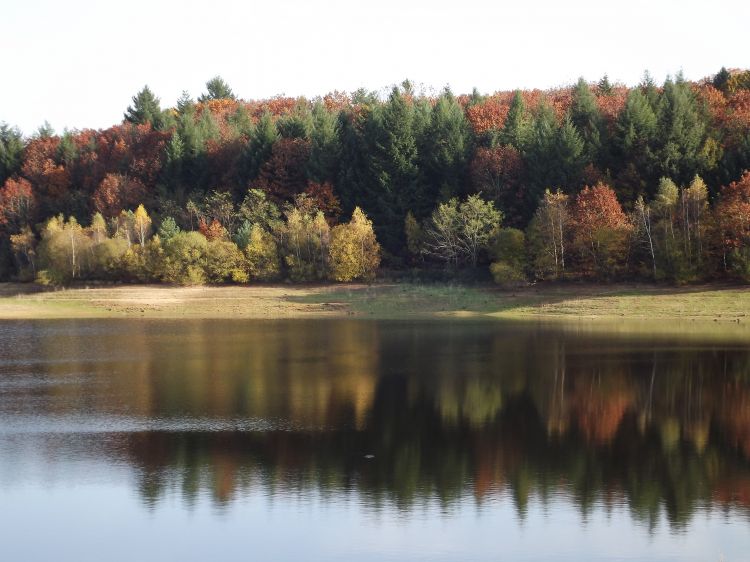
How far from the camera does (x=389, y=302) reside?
68.8 meters

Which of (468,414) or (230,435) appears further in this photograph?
(468,414)

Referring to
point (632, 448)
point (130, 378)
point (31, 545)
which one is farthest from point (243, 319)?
point (31, 545)

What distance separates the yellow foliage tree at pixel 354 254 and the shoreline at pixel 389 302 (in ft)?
5.42

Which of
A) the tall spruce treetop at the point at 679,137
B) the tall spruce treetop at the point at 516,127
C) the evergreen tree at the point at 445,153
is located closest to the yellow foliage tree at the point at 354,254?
the evergreen tree at the point at 445,153

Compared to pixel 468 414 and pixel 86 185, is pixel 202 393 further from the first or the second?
pixel 86 185

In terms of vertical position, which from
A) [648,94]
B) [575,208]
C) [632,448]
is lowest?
[632,448]

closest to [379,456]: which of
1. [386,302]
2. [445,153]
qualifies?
[386,302]

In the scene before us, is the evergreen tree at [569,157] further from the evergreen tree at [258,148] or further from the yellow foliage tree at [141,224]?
the yellow foliage tree at [141,224]

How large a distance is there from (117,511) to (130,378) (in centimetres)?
1735

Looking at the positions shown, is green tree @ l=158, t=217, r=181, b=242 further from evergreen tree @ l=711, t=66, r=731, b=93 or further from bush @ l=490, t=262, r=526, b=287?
evergreen tree @ l=711, t=66, r=731, b=93

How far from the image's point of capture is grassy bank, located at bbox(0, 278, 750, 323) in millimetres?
59969

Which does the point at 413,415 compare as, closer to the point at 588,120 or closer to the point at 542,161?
the point at 542,161

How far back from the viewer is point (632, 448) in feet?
79.3

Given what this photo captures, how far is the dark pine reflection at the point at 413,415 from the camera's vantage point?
20.8 metres
